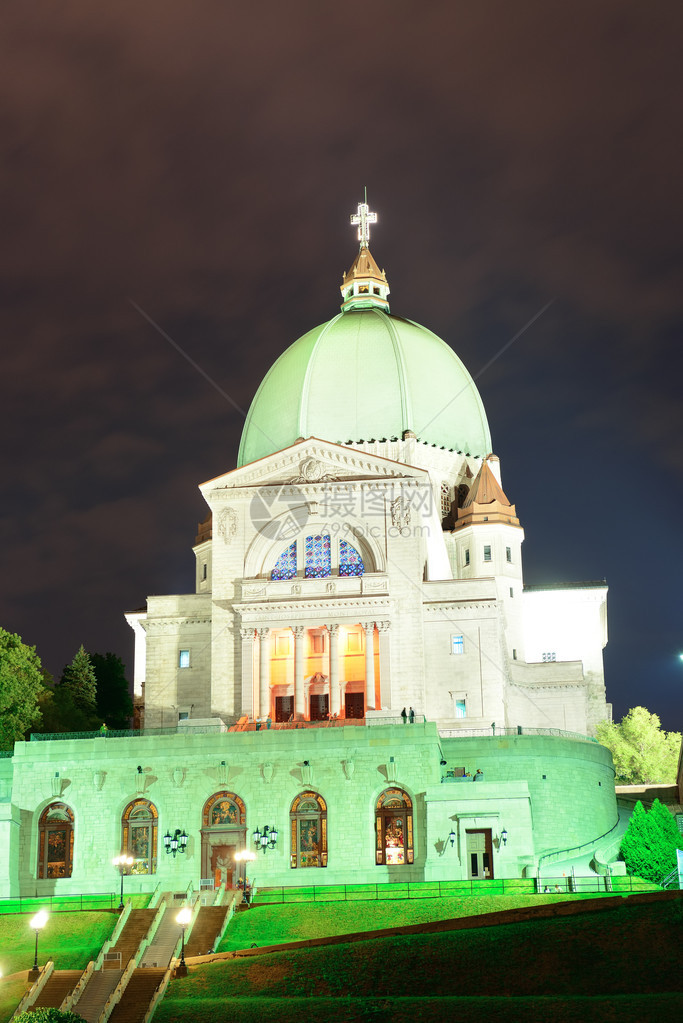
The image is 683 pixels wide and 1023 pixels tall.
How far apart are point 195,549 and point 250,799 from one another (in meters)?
33.3

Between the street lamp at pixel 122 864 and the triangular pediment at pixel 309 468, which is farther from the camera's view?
the triangular pediment at pixel 309 468

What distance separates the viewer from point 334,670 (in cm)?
Result: 6962

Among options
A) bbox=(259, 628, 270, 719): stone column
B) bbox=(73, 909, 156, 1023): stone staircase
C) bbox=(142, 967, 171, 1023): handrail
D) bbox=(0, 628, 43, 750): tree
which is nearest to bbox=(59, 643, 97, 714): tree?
bbox=(0, 628, 43, 750): tree

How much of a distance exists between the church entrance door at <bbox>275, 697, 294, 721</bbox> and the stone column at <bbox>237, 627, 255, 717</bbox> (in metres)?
1.88

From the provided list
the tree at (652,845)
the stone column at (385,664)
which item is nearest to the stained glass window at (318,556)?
the stone column at (385,664)

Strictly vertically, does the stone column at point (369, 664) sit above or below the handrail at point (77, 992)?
above

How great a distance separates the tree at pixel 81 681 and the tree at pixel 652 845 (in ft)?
151

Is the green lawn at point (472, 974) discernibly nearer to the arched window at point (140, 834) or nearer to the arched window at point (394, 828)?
the arched window at point (394, 828)

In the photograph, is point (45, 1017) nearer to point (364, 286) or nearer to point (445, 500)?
point (445, 500)

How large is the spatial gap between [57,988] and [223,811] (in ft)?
59.3

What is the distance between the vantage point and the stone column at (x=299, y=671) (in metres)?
68.8

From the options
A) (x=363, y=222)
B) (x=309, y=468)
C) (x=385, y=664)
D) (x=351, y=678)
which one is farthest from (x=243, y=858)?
(x=363, y=222)

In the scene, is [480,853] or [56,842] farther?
[56,842]

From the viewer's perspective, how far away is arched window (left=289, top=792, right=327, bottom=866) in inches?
2121
